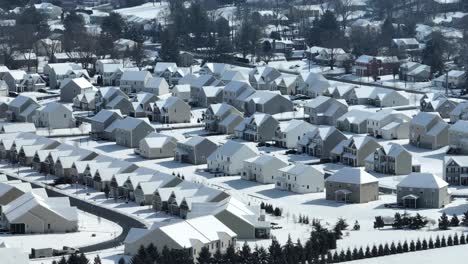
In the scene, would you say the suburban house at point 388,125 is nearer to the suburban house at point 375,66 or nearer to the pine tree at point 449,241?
the suburban house at point 375,66

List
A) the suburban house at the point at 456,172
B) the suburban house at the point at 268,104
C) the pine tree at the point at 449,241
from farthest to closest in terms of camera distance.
→ 1. the suburban house at the point at 268,104
2. the suburban house at the point at 456,172
3. the pine tree at the point at 449,241

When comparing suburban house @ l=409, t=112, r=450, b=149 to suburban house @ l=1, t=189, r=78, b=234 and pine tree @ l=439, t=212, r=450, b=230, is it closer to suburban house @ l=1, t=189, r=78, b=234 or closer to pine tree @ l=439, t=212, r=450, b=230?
pine tree @ l=439, t=212, r=450, b=230

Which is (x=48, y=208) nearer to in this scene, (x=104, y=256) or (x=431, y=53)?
(x=104, y=256)

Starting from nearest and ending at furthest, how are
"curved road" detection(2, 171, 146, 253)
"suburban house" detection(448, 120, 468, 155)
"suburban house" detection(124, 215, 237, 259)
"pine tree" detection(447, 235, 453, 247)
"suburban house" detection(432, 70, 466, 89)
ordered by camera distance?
"suburban house" detection(124, 215, 237, 259)
"pine tree" detection(447, 235, 453, 247)
"curved road" detection(2, 171, 146, 253)
"suburban house" detection(448, 120, 468, 155)
"suburban house" detection(432, 70, 466, 89)

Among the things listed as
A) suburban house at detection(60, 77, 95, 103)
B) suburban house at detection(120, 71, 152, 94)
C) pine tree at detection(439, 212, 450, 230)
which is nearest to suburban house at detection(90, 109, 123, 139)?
suburban house at detection(60, 77, 95, 103)

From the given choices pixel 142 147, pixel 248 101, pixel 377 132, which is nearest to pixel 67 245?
pixel 142 147

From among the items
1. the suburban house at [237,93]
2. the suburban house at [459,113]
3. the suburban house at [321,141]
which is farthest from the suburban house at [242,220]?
the suburban house at [237,93]
